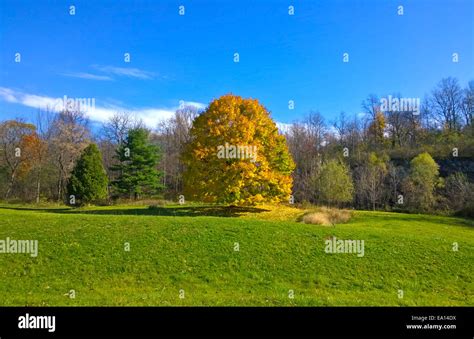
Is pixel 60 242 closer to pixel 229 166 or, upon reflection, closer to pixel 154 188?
pixel 229 166

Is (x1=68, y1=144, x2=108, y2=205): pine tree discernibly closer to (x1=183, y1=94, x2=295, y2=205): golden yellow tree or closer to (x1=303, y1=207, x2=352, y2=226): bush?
(x1=183, y1=94, x2=295, y2=205): golden yellow tree

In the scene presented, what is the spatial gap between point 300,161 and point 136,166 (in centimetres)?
2536

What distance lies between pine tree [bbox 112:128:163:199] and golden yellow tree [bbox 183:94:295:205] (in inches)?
855

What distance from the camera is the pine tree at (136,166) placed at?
144ft

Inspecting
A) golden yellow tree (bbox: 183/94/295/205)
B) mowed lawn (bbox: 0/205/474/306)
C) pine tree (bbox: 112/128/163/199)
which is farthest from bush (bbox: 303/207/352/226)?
pine tree (bbox: 112/128/163/199)

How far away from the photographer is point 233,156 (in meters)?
23.0

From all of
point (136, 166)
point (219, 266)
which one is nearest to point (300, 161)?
point (136, 166)

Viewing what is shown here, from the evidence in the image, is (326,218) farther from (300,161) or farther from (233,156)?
(300,161)

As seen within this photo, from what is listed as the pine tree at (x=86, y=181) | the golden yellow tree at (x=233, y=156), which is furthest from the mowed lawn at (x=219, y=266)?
the pine tree at (x=86, y=181)

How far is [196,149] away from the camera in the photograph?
23.6 metres

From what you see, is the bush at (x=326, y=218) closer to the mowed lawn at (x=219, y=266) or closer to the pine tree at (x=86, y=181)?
the mowed lawn at (x=219, y=266)

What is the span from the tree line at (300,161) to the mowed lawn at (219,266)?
345 inches

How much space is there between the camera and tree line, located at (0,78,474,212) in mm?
35469

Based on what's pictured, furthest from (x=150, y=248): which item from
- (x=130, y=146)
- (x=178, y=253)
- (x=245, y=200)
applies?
(x=130, y=146)
